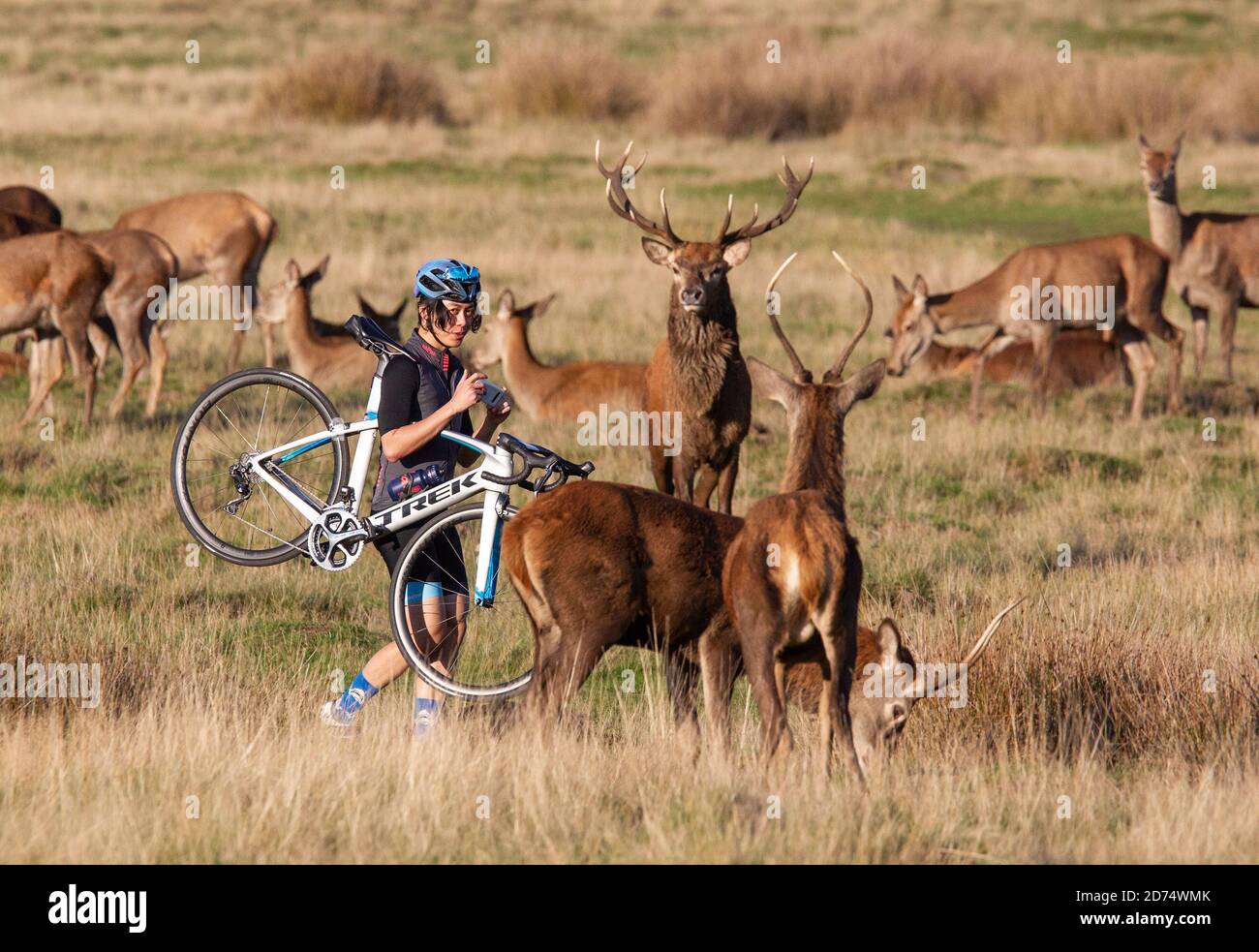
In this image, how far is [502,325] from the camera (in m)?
16.0

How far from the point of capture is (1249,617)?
8.66 m

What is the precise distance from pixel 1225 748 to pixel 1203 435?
746 centimetres

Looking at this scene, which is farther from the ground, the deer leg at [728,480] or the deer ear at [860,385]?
the deer ear at [860,385]

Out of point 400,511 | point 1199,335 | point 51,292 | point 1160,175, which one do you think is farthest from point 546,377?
point 400,511

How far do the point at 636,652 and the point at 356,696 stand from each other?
1950 millimetres

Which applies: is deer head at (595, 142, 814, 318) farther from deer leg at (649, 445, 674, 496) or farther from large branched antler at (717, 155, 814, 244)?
deer leg at (649, 445, 674, 496)

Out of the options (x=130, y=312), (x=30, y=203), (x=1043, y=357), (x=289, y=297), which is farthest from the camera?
(x=30, y=203)

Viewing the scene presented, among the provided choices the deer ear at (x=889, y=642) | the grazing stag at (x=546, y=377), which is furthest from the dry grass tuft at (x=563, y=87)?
the deer ear at (x=889, y=642)

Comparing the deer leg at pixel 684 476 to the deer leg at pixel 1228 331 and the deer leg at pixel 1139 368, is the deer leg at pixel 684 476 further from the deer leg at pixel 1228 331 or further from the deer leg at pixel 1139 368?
the deer leg at pixel 1228 331

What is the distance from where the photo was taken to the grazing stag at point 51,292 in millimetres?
12953

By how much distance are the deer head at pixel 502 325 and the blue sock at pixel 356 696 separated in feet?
29.4

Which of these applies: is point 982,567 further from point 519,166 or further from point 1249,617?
point 519,166

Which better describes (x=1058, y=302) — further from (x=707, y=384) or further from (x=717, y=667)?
(x=717, y=667)
